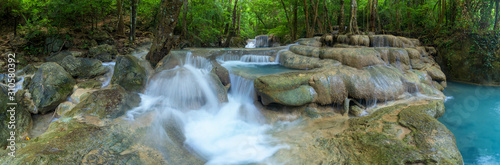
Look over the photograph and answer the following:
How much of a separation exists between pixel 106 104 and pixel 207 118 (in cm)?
222

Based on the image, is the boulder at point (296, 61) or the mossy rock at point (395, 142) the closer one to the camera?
the mossy rock at point (395, 142)

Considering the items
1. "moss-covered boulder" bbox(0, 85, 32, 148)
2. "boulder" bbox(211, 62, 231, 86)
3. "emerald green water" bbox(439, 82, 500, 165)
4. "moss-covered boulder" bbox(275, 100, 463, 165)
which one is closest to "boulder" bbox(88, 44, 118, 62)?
"moss-covered boulder" bbox(0, 85, 32, 148)

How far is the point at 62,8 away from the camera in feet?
31.9

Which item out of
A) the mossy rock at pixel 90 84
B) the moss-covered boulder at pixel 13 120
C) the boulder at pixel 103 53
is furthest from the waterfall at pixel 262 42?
the moss-covered boulder at pixel 13 120

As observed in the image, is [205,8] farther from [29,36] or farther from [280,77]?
[280,77]

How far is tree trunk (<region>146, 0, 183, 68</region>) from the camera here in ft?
25.3

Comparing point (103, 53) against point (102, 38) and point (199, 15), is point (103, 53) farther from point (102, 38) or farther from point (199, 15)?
point (199, 15)

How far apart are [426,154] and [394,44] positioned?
774 cm

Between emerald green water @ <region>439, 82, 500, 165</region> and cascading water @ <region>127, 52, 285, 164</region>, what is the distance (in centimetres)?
416

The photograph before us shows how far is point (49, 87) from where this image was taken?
18.6 ft

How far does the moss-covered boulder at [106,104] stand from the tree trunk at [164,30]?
2.71 meters

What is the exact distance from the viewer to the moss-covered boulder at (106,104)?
15.2ft

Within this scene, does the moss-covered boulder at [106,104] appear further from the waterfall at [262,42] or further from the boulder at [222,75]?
the waterfall at [262,42]

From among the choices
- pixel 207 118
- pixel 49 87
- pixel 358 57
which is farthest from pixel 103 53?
pixel 358 57
